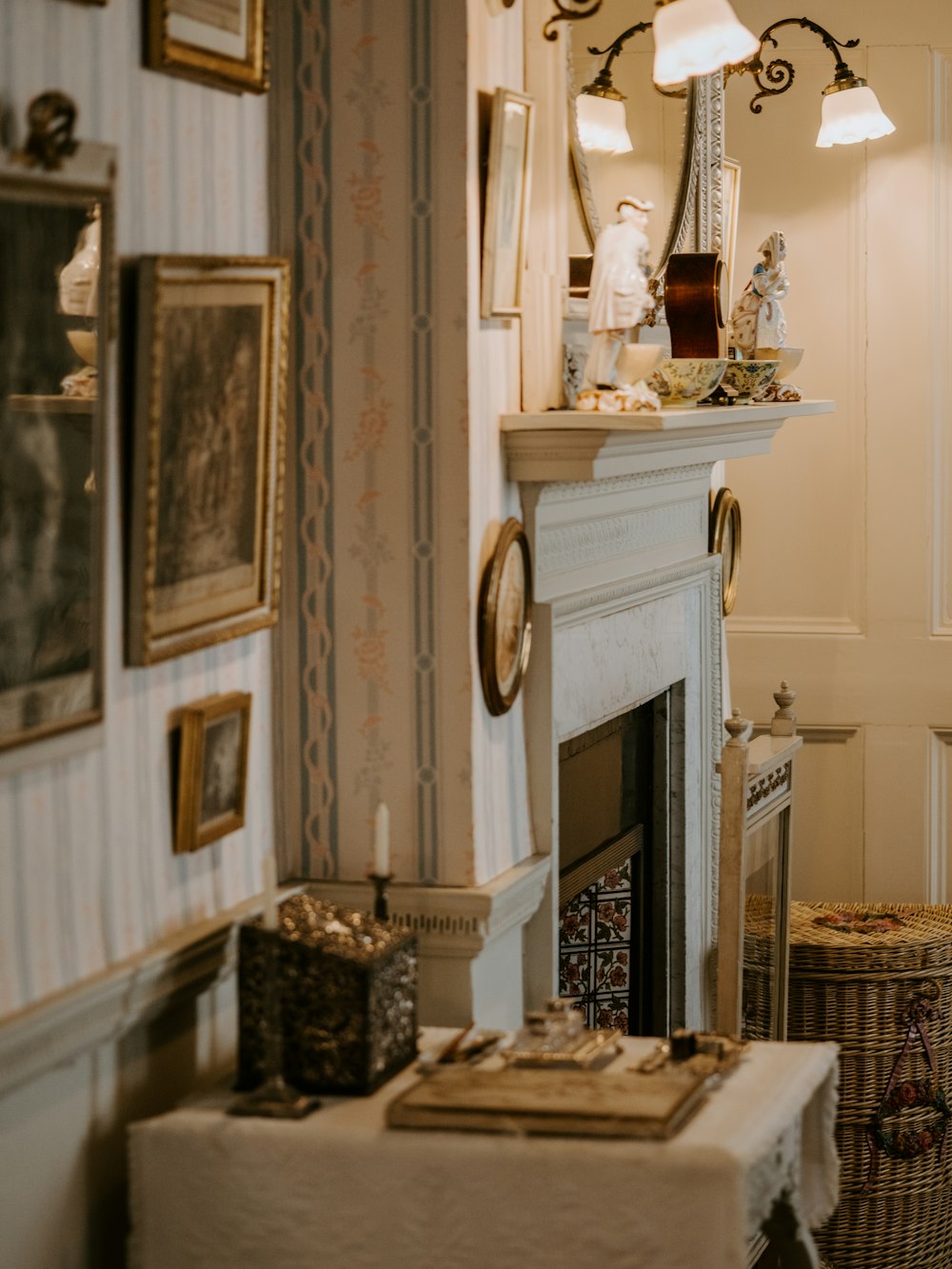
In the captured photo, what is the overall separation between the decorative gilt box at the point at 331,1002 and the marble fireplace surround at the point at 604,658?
43 cm

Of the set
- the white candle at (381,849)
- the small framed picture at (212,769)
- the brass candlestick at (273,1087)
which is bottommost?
the brass candlestick at (273,1087)

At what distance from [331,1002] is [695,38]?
5.17 feet

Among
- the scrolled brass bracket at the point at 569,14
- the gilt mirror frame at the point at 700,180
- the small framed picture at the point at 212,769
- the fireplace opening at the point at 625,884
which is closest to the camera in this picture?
the small framed picture at the point at 212,769

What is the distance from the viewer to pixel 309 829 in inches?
103

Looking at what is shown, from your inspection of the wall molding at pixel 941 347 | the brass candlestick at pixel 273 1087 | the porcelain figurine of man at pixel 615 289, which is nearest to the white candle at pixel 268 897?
the brass candlestick at pixel 273 1087

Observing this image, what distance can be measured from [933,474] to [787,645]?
1.98 ft

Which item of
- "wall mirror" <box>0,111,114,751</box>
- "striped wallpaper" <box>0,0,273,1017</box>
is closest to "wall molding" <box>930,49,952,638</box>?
"striped wallpaper" <box>0,0,273,1017</box>

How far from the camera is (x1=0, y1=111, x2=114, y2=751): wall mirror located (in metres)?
1.76

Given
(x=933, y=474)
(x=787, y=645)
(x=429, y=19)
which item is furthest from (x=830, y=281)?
(x=429, y=19)

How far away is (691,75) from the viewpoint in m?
2.76

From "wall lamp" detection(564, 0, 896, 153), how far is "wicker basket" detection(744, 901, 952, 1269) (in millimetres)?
1748

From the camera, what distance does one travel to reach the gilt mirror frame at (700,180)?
11.6 feet

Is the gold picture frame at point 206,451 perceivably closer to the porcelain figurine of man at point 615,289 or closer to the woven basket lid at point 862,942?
the porcelain figurine of man at point 615,289

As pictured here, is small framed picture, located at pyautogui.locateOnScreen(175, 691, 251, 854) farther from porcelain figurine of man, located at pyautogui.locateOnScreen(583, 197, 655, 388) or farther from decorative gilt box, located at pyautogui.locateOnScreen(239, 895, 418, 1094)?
porcelain figurine of man, located at pyautogui.locateOnScreen(583, 197, 655, 388)
